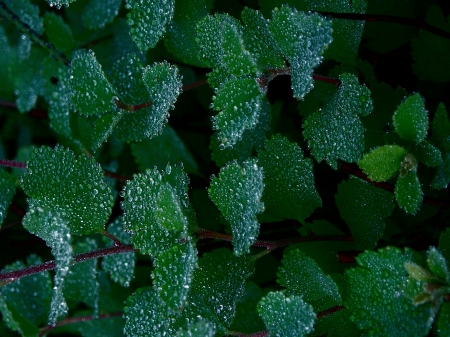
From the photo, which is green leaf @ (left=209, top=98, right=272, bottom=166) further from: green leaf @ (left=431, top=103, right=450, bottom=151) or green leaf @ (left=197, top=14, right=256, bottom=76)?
green leaf @ (left=431, top=103, right=450, bottom=151)

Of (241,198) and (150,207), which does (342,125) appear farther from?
(150,207)

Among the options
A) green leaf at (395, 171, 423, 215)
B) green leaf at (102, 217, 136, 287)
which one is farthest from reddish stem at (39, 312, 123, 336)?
green leaf at (395, 171, 423, 215)

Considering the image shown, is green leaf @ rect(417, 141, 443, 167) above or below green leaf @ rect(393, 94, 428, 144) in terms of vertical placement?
below

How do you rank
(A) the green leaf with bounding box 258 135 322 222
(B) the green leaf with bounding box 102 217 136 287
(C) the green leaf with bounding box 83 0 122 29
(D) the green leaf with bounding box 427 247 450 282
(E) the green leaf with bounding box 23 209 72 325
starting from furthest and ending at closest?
(C) the green leaf with bounding box 83 0 122 29, (B) the green leaf with bounding box 102 217 136 287, (A) the green leaf with bounding box 258 135 322 222, (E) the green leaf with bounding box 23 209 72 325, (D) the green leaf with bounding box 427 247 450 282

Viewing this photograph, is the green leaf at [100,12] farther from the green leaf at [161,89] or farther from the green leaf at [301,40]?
the green leaf at [301,40]

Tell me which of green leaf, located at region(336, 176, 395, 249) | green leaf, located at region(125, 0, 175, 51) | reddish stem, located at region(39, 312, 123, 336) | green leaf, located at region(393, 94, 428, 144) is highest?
green leaf, located at region(125, 0, 175, 51)

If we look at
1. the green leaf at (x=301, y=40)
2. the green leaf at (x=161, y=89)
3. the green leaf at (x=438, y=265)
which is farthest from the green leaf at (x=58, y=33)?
the green leaf at (x=438, y=265)

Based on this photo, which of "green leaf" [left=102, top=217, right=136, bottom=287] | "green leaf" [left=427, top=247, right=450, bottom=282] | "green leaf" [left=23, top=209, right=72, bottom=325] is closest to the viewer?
"green leaf" [left=427, top=247, right=450, bottom=282]
